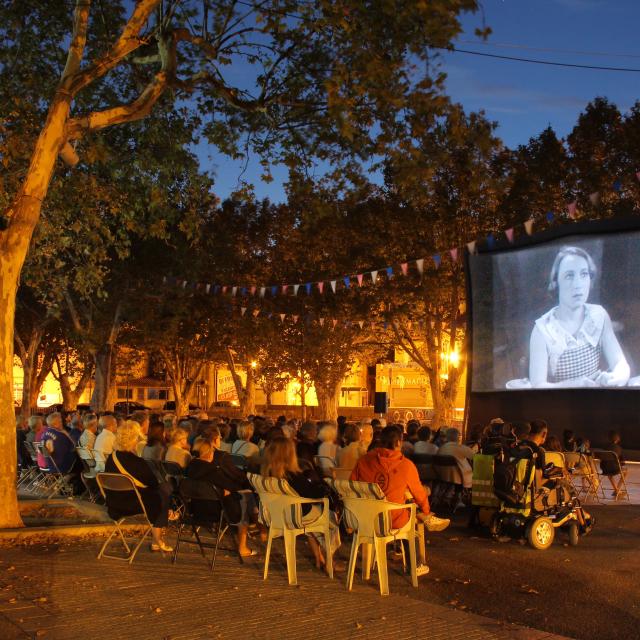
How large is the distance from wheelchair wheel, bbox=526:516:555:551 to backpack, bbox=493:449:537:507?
23 cm

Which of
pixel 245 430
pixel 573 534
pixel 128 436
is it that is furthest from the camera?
pixel 245 430

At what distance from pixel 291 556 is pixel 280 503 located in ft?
1.38

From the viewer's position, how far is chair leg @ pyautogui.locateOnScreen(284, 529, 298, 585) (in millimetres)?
6453

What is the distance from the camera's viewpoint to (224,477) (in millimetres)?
7277

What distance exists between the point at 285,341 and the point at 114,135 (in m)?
18.9

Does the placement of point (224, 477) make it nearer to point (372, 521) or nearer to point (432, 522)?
point (372, 521)

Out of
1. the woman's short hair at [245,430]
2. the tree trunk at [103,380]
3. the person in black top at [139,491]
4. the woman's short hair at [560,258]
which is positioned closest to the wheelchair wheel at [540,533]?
the woman's short hair at [245,430]

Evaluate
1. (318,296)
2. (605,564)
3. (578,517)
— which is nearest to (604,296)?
(578,517)

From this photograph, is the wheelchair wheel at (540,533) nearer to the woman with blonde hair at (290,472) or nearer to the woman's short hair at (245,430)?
the woman with blonde hair at (290,472)

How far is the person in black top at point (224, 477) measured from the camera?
23.7ft

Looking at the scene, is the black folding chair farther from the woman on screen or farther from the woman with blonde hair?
the woman on screen

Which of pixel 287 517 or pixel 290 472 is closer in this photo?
pixel 287 517

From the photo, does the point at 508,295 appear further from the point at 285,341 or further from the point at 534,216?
the point at 285,341

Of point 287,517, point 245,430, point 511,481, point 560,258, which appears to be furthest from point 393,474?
point 560,258
